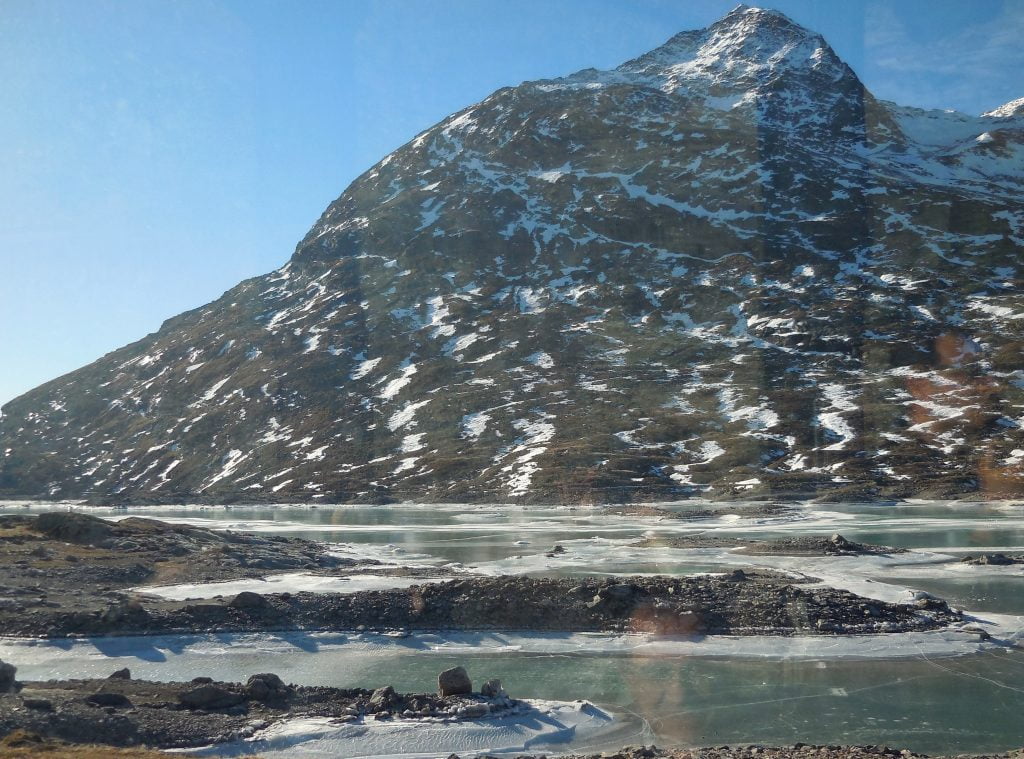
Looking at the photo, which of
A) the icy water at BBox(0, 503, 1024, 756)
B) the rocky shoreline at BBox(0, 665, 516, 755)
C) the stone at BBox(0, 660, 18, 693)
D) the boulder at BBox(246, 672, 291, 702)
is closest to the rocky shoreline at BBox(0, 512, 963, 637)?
the icy water at BBox(0, 503, 1024, 756)

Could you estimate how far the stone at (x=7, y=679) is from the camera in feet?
76.5

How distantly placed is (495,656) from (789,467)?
312 feet

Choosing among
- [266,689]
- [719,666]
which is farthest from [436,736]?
[719,666]

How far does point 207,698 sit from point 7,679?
19.5 feet

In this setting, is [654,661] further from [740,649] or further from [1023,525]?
[1023,525]

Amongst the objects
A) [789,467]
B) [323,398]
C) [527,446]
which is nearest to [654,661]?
[789,467]

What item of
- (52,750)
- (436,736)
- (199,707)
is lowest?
(436,736)

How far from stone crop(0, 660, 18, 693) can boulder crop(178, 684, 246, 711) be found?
4.95 metres

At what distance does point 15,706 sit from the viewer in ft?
69.5

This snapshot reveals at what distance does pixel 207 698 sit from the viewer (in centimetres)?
2334

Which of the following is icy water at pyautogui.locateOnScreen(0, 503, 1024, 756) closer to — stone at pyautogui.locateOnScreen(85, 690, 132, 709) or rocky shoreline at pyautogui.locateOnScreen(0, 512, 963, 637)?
rocky shoreline at pyautogui.locateOnScreen(0, 512, 963, 637)

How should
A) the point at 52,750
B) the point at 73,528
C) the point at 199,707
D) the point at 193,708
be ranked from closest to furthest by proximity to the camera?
the point at 52,750, the point at 193,708, the point at 199,707, the point at 73,528

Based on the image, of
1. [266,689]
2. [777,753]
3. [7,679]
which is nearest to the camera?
[777,753]

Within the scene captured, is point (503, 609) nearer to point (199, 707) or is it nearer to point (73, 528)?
point (199, 707)
